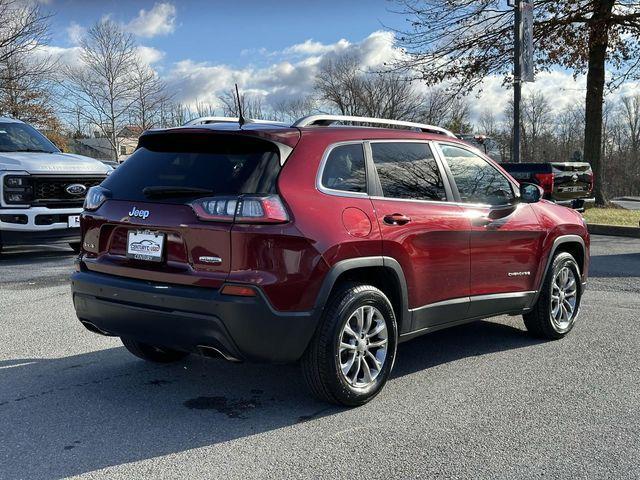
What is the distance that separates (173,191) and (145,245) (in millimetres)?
361

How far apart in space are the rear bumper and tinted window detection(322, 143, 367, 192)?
33.3 inches

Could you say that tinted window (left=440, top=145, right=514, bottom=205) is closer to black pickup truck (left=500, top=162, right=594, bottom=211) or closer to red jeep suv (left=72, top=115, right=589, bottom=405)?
red jeep suv (left=72, top=115, right=589, bottom=405)

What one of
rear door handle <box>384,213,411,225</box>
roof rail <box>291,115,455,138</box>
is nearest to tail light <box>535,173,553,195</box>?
roof rail <box>291,115,455,138</box>

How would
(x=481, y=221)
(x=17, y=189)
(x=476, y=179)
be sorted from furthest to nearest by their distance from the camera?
(x=17, y=189) → (x=476, y=179) → (x=481, y=221)

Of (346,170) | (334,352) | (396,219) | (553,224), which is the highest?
(346,170)

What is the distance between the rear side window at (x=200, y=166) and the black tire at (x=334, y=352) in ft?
2.61

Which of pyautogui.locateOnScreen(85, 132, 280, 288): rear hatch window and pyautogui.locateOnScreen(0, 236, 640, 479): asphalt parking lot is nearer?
pyautogui.locateOnScreen(0, 236, 640, 479): asphalt parking lot

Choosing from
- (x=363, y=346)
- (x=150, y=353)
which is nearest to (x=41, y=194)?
(x=150, y=353)

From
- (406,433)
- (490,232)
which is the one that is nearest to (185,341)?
(406,433)

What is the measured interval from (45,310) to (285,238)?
4165 mm

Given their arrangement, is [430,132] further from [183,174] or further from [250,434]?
[250,434]

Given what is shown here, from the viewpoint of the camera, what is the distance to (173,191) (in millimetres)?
3736

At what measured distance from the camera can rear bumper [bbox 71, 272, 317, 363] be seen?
3467 mm

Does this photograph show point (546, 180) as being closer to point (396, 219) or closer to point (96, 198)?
point (396, 219)
